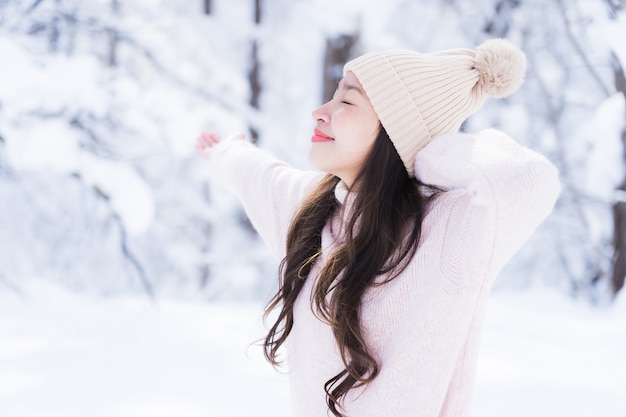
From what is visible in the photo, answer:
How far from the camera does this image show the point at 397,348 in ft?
2.90

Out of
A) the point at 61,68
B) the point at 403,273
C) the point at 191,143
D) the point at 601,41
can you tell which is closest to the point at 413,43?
the point at 601,41

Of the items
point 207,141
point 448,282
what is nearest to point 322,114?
point 448,282

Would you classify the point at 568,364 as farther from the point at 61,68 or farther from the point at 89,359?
the point at 61,68

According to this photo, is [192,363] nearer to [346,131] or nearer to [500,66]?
[346,131]

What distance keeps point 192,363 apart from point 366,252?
0.99 m

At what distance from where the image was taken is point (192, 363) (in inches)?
66.7

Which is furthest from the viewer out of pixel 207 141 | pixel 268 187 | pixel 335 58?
pixel 335 58

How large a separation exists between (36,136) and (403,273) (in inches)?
71.6

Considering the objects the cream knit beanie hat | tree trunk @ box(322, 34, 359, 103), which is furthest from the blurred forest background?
the cream knit beanie hat

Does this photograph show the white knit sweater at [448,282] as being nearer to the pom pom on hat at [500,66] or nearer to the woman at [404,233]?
the woman at [404,233]

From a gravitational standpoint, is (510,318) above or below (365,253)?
below

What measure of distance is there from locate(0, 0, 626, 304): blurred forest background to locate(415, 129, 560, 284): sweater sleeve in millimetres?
1558

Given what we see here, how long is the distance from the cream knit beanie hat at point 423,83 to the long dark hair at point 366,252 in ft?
0.15

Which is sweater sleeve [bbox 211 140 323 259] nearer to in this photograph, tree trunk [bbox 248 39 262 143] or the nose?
the nose
